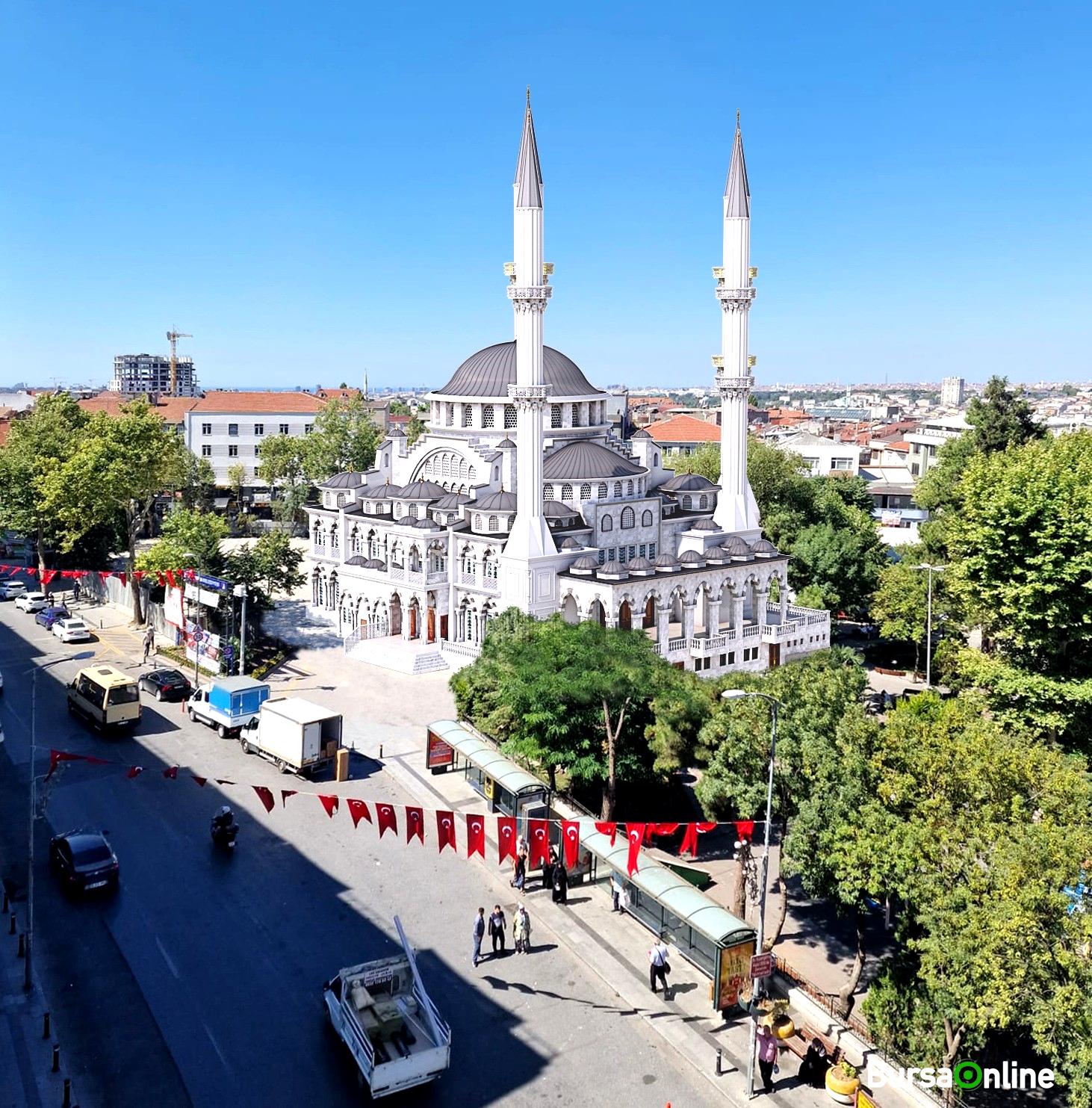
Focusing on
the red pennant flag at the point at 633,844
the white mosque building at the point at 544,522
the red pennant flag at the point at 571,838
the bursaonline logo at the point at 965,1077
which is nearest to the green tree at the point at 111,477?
the white mosque building at the point at 544,522

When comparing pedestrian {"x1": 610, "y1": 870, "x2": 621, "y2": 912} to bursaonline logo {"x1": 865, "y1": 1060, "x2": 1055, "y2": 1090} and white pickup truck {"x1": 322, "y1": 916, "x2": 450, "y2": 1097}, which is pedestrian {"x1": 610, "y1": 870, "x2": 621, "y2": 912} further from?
bursaonline logo {"x1": 865, "y1": 1060, "x2": 1055, "y2": 1090}

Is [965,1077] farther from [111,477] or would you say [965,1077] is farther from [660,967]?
[111,477]

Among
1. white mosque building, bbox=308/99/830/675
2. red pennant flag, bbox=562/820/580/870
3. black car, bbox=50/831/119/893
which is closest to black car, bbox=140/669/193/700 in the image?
white mosque building, bbox=308/99/830/675

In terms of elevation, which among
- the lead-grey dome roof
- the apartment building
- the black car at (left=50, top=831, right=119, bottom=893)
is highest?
the apartment building

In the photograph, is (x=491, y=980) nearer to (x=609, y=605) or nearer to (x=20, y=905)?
(x=20, y=905)

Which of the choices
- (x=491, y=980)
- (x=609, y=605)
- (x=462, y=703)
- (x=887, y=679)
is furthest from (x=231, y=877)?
(x=887, y=679)

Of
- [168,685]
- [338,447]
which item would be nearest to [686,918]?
[168,685]

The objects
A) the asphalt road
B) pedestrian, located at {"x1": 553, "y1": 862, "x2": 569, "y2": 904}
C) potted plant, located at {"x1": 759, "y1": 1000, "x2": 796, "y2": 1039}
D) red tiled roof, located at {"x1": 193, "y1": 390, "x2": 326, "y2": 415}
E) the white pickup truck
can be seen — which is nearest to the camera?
the white pickup truck
